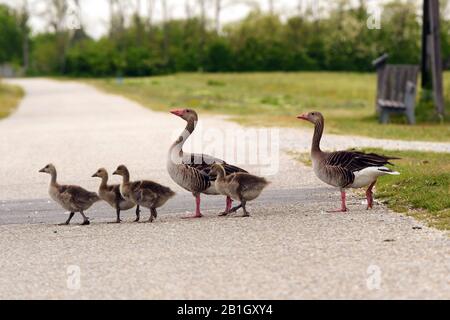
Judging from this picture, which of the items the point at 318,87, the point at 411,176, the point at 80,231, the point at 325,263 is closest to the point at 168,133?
the point at 411,176

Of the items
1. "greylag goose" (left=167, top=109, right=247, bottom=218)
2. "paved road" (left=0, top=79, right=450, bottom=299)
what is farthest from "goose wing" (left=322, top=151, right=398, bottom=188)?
"greylag goose" (left=167, top=109, right=247, bottom=218)

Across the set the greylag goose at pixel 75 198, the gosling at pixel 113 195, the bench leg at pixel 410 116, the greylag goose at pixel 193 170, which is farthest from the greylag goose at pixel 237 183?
the bench leg at pixel 410 116

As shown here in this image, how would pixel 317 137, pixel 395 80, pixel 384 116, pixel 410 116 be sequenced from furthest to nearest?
1. pixel 395 80
2. pixel 384 116
3. pixel 410 116
4. pixel 317 137

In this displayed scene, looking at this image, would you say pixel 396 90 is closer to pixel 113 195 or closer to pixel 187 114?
pixel 187 114

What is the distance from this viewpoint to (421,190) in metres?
12.9

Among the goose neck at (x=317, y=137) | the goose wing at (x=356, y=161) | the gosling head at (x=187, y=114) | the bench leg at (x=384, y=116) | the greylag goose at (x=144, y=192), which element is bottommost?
the bench leg at (x=384, y=116)

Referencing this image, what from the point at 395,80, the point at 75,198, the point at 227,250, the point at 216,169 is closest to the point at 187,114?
the point at 216,169

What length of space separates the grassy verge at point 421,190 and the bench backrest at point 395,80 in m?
11.3

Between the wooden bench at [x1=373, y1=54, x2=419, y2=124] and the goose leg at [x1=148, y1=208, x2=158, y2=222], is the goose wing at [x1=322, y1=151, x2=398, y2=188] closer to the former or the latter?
the goose leg at [x1=148, y1=208, x2=158, y2=222]

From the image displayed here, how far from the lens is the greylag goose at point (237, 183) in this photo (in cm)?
1127

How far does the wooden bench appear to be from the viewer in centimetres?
2722

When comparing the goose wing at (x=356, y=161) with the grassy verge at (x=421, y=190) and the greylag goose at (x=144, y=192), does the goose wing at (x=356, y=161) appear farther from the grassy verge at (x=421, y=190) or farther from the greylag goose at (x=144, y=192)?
the greylag goose at (x=144, y=192)

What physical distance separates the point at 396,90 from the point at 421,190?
52.8ft
